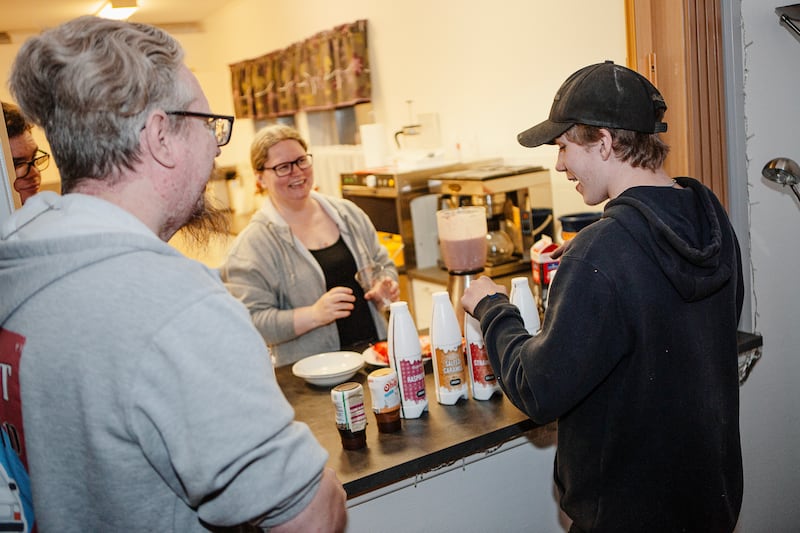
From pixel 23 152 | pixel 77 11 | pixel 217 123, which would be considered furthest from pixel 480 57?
pixel 77 11

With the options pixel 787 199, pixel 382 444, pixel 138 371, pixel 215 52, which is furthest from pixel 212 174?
pixel 215 52

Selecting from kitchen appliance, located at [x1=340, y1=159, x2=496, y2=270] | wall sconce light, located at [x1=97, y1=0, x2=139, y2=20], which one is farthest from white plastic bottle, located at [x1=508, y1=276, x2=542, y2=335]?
wall sconce light, located at [x1=97, y1=0, x2=139, y2=20]

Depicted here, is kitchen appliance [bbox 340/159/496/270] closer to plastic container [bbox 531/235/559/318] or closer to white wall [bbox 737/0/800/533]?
plastic container [bbox 531/235/559/318]

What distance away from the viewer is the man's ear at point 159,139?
98 centimetres

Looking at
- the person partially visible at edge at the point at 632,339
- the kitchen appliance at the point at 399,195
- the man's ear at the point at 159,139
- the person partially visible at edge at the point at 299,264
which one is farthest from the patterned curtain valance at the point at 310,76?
the man's ear at the point at 159,139

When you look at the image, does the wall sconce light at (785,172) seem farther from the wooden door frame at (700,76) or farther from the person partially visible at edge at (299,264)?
the person partially visible at edge at (299,264)

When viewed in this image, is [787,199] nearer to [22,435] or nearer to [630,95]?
[630,95]

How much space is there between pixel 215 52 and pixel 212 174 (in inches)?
288

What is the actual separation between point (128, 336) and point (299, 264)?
170 cm

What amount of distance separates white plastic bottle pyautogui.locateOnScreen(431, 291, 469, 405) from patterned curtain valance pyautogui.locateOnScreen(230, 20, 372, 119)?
359cm

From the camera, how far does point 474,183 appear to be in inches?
137

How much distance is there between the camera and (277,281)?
8.30 feet

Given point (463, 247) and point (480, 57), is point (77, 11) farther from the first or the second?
point (463, 247)

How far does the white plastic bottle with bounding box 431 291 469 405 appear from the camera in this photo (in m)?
1.74
